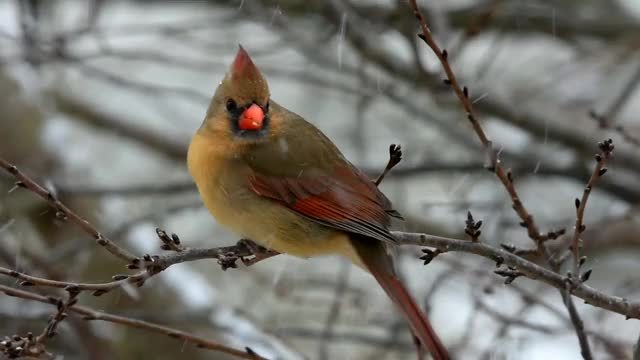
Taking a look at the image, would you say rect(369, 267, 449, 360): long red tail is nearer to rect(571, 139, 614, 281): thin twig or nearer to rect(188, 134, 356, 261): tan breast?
rect(188, 134, 356, 261): tan breast

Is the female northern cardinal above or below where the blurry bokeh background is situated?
below

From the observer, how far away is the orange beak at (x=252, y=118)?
139 inches

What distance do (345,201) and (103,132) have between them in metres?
3.30

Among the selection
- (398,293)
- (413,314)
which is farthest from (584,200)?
(398,293)

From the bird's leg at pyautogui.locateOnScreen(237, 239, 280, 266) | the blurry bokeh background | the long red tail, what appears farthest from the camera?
the blurry bokeh background

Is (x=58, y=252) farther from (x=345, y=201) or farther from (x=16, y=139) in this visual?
→ (x=345, y=201)

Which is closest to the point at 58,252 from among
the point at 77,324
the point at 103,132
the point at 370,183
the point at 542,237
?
the point at 77,324

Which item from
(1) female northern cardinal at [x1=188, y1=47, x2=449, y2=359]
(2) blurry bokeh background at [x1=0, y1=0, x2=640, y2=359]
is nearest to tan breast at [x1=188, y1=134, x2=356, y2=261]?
(1) female northern cardinal at [x1=188, y1=47, x2=449, y2=359]

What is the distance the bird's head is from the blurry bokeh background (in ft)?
2.16

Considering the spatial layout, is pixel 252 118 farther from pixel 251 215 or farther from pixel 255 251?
pixel 255 251

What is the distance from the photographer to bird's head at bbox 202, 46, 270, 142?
11.4ft

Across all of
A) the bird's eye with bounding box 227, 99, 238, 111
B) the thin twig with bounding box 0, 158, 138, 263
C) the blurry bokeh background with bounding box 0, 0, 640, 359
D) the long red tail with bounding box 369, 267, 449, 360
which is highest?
the blurry bokeh background with bounding box 0, 0, 640, 359

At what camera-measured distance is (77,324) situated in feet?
14.5

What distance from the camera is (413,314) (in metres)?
3.13
